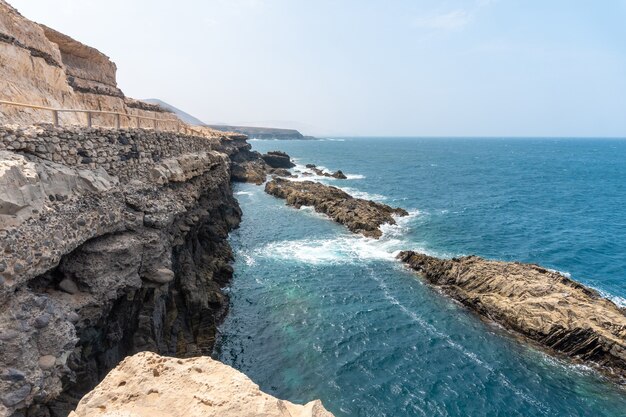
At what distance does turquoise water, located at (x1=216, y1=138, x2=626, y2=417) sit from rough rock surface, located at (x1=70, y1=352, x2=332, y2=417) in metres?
12.2

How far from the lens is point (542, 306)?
2486 centimetres

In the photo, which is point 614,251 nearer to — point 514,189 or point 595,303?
point 595,303

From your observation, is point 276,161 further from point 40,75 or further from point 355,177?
point 40,75

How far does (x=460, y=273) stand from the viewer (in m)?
30.6

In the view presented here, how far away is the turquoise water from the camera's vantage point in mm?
18828

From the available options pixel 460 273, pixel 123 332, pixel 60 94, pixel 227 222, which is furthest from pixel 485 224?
pixel 60 94

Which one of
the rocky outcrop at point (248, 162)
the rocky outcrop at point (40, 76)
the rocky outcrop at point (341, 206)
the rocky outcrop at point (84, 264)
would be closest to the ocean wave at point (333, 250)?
the rocky outcrop at point (341, 206)

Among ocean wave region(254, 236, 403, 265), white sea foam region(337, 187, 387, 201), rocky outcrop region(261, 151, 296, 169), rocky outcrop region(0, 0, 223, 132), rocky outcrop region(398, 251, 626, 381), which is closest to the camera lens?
rocky outcrop region(398, 251, 626, 381)

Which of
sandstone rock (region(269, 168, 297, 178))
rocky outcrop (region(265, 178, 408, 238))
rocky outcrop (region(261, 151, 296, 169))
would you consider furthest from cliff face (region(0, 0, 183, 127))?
rocky outcrop (region(261, 151, 296, 169))

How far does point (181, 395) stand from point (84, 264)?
8.71 m

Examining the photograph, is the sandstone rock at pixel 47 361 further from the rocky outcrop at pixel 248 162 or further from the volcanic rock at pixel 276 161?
the volcanic rock at pixel 276 161

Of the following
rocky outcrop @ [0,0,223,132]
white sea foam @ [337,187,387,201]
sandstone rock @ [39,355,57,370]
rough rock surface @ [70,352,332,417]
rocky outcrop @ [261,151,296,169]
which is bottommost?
white sea foam @ [337,187,387,201]

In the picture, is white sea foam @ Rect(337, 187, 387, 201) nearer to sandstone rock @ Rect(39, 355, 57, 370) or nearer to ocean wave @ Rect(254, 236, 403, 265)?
ocean wave @ Rect(254, 236, 403, 265)

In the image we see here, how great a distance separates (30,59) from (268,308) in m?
28.3
